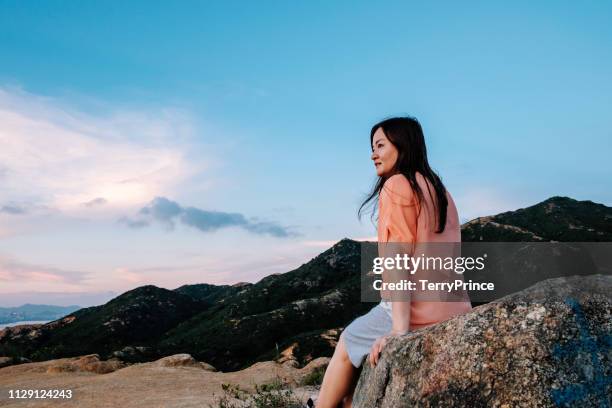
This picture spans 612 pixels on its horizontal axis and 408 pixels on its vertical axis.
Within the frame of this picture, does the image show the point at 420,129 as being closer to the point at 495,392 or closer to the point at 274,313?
the point at 495,392

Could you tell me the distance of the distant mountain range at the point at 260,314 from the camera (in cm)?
4428

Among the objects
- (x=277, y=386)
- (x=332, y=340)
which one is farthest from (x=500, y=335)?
(x=332, y=340)

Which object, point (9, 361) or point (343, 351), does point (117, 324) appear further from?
point (343, 351)

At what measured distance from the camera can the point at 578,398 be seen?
342cm

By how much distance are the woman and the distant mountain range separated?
29533 mm

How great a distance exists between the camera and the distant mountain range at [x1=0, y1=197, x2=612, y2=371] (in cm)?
4428

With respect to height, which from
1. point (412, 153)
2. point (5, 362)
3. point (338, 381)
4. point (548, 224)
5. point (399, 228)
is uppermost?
point (548, 224)

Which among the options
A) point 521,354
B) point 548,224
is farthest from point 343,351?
point 548,224

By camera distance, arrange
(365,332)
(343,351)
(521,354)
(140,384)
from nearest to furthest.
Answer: (521,354)
(365,332)
(343,351)
(140,384)

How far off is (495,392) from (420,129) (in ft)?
7.35

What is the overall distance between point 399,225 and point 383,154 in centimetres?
74

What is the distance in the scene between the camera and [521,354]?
3.55 meters

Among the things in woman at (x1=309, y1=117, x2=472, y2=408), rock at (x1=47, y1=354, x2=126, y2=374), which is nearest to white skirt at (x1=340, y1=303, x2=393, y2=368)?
woman at (x1=309, y1=117, x2=472, y2=408)

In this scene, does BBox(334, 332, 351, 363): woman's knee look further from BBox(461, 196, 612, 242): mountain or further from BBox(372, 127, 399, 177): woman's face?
BBox(461, 196, 612, 242): mountain
